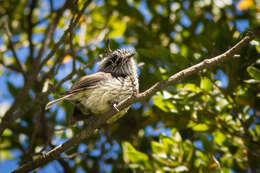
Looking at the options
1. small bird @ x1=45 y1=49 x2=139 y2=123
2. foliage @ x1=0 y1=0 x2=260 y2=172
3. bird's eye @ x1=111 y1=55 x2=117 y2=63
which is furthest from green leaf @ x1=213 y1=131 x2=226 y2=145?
bird's eye @ x1=111 y1=55 x2=117 y2=63

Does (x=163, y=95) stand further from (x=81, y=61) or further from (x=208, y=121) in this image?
(x=81, y=61)

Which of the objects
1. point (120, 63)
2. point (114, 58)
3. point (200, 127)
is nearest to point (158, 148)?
point (200, 127)

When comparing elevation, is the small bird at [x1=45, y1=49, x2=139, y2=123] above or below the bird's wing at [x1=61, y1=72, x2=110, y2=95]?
below

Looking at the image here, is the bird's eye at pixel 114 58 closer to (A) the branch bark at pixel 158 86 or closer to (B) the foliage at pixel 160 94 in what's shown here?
(B) the foliage at pixel 160 94

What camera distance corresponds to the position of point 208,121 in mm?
3541

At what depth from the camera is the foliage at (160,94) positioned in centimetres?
343

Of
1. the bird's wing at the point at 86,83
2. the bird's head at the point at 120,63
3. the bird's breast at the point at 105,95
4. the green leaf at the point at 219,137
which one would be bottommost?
the green leaf at the point at 219,137

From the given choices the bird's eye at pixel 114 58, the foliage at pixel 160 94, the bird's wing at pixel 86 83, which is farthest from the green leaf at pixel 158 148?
the bird's eye at pixel 114 58

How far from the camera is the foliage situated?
3430mm

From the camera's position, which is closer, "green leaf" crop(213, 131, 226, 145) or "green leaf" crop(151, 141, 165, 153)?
"green leaf" crop(151, 141, 165, 153)

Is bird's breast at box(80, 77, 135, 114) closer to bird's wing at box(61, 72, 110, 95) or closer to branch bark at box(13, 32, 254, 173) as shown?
bird's wing at box(61, 72, 110, 95)

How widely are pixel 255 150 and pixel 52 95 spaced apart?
89.9 inches

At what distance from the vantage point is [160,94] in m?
3.58

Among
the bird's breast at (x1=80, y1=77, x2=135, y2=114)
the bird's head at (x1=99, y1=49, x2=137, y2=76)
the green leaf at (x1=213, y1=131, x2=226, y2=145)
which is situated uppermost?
the bird's head at (x1=99, y1=49, x2=137, y2=76)
